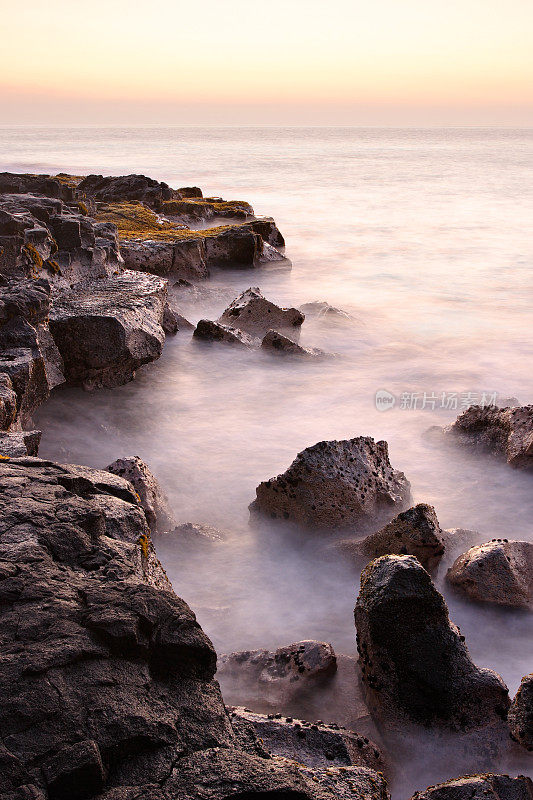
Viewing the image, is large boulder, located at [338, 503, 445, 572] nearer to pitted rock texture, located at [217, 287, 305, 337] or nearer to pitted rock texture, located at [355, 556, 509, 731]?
pitted rock texture, located at [355, 556, 509, 731]

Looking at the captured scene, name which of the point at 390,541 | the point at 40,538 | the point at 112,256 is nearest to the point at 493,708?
the point at 390,541

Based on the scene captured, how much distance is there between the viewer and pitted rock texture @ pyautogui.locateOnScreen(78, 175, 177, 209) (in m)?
20.2

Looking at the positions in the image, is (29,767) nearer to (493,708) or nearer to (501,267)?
(493,708)

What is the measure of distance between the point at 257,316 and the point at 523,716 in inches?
325

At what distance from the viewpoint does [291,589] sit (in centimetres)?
546

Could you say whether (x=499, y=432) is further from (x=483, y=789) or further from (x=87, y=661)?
(x=87, y=661)

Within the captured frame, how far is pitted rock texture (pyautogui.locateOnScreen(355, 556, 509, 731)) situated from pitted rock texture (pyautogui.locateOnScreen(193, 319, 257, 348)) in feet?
22.0

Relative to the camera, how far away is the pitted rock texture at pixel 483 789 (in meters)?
3.18

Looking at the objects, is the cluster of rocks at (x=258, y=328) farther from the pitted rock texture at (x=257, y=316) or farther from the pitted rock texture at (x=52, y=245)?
the pitted rock texture at (x=52, y=245)

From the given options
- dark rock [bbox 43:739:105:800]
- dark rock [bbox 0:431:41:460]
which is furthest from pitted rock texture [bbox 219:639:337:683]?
dark rock [bbox 43:739:105:800]

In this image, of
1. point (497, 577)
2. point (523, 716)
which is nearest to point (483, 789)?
point (523, 716)

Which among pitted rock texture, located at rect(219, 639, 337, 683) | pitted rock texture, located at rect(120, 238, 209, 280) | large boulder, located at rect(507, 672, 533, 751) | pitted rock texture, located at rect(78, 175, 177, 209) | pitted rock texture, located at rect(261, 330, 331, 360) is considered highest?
pitted rock texture, located at rect(78, 175, 177, 209)

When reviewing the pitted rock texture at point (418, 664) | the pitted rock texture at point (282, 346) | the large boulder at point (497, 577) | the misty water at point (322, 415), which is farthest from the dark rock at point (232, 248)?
the pitted rock texture at point (418, 664)

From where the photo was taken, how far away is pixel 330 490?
19.7 feet
